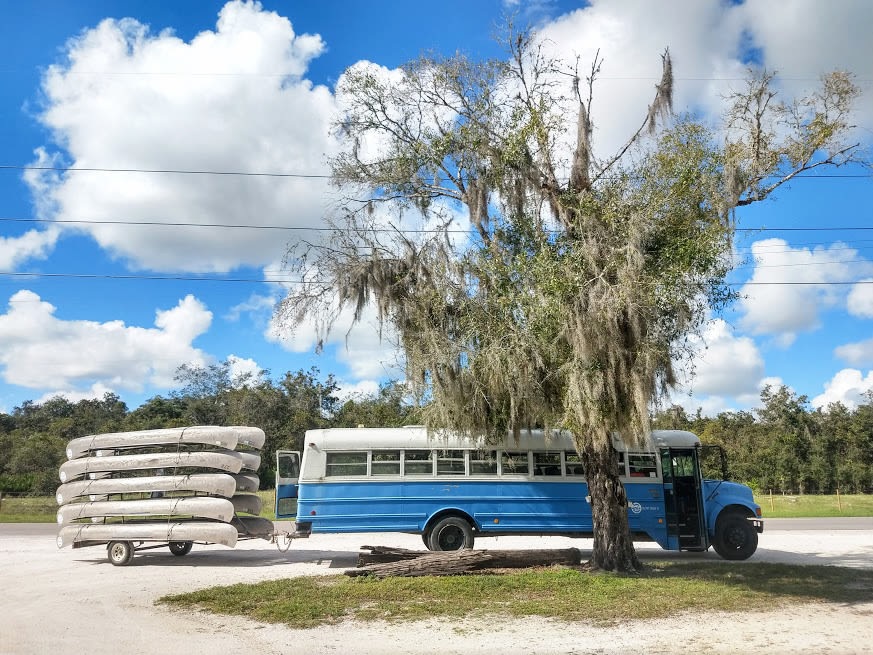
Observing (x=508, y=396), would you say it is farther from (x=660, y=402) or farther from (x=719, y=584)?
(x=719, y=584)

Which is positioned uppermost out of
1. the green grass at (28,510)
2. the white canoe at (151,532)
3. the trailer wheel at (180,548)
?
the white canoe at (151,532)

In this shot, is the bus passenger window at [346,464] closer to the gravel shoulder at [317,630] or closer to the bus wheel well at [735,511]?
the gravel shoulder at [317,630]

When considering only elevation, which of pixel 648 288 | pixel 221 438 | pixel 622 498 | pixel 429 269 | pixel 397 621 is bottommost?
pixel 397 621

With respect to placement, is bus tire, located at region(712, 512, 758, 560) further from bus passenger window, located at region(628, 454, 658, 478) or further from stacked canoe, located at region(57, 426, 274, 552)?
stacked canoe, located at region(57, 426, 274, 552)

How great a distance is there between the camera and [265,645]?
7.11 metres

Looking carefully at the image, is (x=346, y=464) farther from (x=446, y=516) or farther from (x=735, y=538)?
(x=735, y=538)

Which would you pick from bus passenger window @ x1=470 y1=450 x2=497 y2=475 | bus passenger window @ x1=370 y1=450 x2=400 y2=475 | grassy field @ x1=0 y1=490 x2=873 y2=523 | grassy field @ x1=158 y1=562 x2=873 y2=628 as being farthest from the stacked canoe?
grassy field @ x1=0 y1=490 x2=873 y2=523

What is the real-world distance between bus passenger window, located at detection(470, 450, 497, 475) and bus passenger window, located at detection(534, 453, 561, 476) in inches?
34.3

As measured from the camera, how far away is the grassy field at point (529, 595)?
28.3 ft

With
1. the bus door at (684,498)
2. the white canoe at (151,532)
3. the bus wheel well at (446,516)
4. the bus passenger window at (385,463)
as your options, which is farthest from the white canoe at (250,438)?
the bus door at (684,498)

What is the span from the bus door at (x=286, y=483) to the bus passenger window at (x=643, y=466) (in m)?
7.20

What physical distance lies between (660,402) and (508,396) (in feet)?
7.97

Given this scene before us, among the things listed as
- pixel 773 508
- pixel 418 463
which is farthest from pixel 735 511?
pixel 773 508

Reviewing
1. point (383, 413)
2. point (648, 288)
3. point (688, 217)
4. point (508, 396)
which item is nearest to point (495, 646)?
point (508, 396)
